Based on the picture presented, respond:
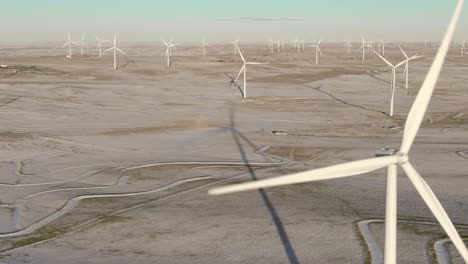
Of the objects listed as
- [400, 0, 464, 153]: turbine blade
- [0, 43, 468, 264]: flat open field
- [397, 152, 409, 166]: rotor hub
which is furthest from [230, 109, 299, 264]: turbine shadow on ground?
[397, 152, 409, 166]: rotor hub

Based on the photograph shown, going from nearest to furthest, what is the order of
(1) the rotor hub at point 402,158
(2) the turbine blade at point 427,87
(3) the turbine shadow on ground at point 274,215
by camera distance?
(1) the rotor hub at point 402,158
(2) the turbine blade at point 427,87
(3) the turbine shadow on ground at point 274,215

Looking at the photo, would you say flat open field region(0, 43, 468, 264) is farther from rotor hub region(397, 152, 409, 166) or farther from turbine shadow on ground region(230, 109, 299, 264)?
rotor hub region(397, 152, 409, 166)

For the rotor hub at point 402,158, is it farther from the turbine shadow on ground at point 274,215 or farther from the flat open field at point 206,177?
the turbine shadow on ground at point 274,215

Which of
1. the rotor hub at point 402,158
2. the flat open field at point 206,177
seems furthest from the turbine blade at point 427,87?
the flat open field at point 206,177

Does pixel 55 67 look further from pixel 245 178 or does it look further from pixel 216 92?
pixel 245 178

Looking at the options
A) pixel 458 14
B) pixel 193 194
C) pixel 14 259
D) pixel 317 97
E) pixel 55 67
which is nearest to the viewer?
pixel 458 14

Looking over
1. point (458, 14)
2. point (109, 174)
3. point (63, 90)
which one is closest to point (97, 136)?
point (109, 174)
